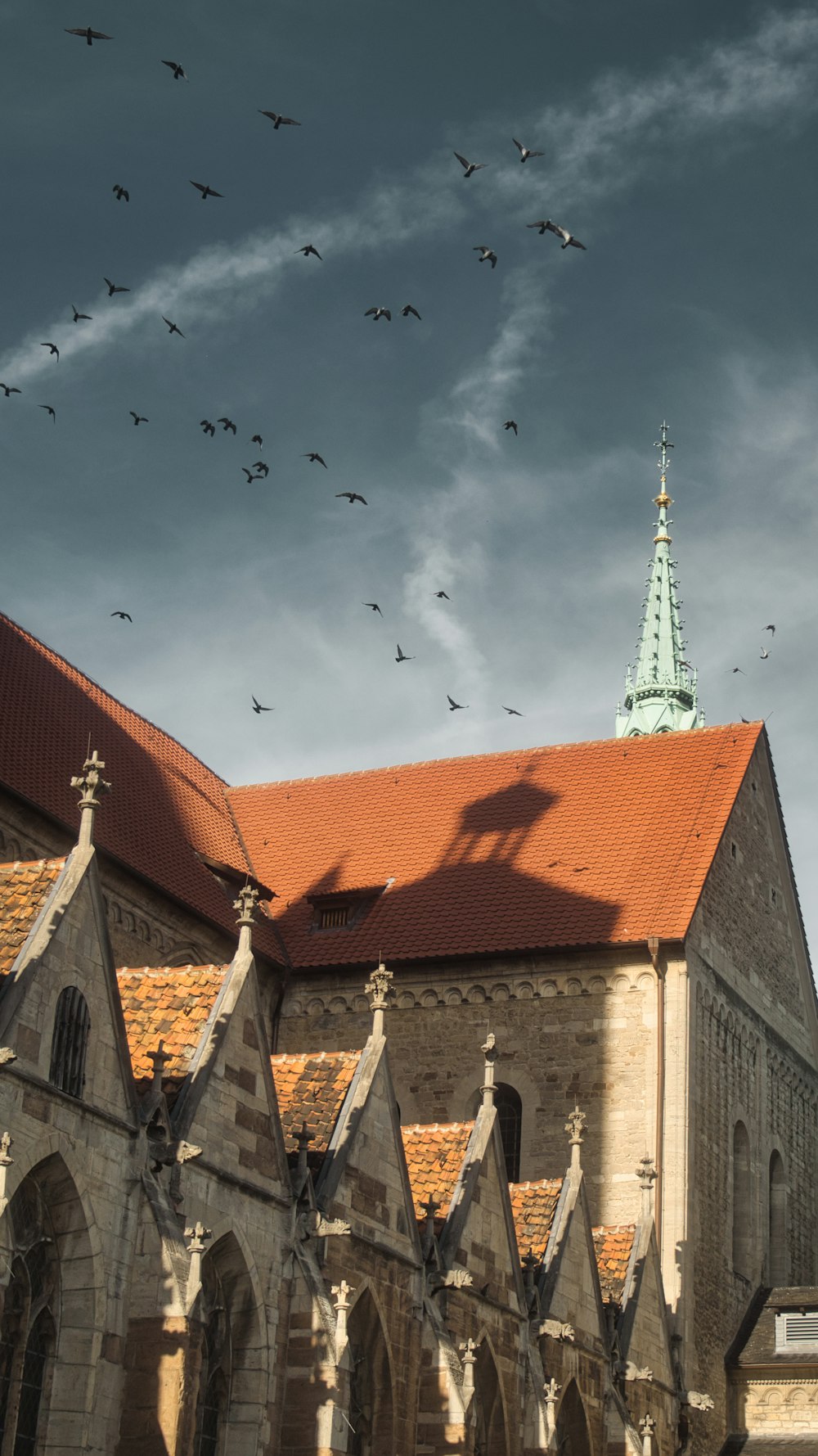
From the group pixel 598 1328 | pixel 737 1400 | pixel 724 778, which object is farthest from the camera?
pixel 724 778

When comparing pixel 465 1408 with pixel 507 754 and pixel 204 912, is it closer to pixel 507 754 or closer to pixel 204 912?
pixel 204 912

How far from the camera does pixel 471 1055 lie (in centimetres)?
2889

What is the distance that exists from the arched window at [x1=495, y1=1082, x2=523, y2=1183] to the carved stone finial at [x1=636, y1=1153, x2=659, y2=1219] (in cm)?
225

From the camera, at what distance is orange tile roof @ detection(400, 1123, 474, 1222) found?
20891 millimetres

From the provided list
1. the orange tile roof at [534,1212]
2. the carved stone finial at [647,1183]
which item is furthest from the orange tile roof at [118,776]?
the carved stone finial at [647,1183]

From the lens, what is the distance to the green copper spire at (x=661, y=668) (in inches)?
2103

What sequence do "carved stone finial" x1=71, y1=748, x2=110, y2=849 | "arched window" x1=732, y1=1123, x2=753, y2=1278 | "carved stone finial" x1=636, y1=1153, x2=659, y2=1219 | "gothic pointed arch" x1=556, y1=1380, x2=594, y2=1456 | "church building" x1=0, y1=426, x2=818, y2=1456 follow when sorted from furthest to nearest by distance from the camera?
"arched window" x1=732, y1=1123, x2=753, y2=1278, "carved stone finial" x1=636, y1=1153, x2=659, y2=1219, "gothic pointed arch" x1=556, y1=1380, x2=594, y2=1456, "carved stone finial" x1=71, y1=748, x2=110, y2=849, "church building" x1=0, y1=426, x2=818, y2=1456

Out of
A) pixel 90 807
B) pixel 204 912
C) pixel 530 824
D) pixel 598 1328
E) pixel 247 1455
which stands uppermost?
pixel 530 824

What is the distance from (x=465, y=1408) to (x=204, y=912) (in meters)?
10.5

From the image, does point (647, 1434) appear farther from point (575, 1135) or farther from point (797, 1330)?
point (797, 1330)

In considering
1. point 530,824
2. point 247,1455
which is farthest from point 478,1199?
point 530,824

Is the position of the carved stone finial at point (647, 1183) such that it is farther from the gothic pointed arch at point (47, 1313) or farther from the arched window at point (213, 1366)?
the gothic pointed arch at point (47, 1313)

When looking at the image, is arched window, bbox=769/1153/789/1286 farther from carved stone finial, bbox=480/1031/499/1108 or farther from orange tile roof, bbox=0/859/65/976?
orange tile roof, bbox=0/859/65/976


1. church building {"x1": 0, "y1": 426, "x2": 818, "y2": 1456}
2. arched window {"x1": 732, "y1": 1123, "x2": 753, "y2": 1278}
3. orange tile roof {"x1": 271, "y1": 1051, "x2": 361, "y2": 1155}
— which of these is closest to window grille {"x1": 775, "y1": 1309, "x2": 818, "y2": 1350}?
church building {"x1": 0, "y1": 426, "x2": 818, "y2": 1456}
